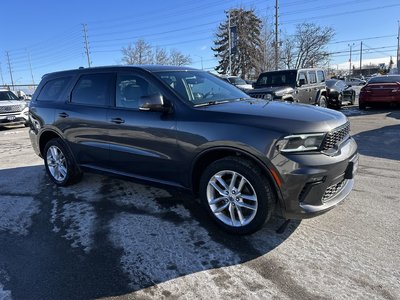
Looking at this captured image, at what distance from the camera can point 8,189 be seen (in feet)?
19.0

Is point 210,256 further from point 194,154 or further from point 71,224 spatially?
point 71,224

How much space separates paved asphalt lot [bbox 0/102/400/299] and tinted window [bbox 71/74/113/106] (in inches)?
53.6

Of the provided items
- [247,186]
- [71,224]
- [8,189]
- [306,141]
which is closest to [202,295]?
[247,186]

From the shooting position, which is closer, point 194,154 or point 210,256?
point 210,256

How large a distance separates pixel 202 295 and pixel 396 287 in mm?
1512

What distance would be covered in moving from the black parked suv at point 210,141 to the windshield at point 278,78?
8315 millimetres

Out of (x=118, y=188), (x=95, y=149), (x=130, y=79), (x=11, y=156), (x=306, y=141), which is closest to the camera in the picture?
(x=306, y=141)

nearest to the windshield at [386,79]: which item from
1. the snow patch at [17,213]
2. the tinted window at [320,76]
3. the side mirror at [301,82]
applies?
the tinted window at [320,76]

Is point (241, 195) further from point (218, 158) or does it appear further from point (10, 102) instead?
point (10, 102)

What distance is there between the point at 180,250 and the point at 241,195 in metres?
0.81

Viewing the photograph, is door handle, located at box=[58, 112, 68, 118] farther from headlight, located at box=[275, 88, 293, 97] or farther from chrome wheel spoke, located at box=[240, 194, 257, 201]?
headlight, located at box=[275, 88, 293, 97]

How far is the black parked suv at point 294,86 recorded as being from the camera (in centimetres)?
1176

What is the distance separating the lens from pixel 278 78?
12961 millimetres

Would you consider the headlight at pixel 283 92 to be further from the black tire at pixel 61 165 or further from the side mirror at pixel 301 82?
the black tire at pixel 61 165
